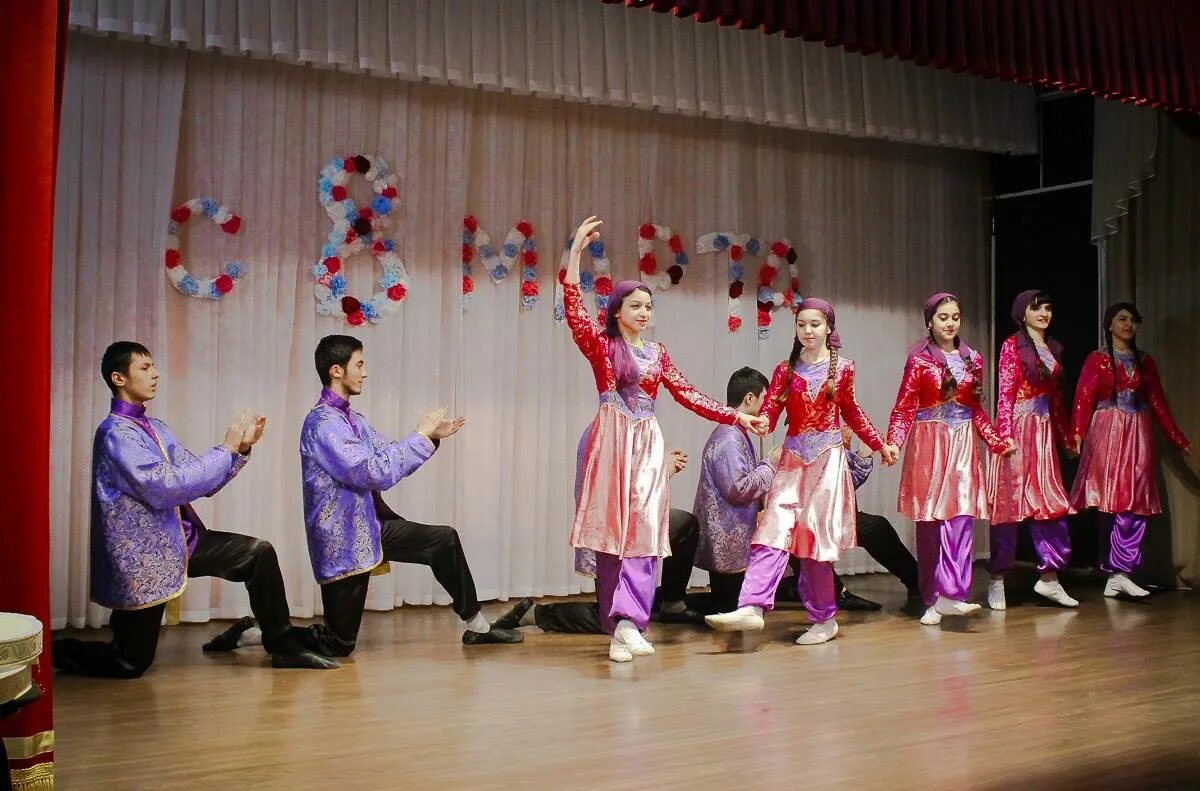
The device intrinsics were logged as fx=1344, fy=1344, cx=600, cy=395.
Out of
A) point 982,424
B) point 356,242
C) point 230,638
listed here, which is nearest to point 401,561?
point 230,638

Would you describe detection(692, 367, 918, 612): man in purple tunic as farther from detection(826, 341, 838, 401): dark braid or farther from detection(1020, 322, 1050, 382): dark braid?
detection(1020, 322, 1050, 382): dark braid

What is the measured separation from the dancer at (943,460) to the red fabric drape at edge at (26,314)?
384cm

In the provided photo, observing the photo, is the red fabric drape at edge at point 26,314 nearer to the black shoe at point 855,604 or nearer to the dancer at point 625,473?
the dancer at point 625,473

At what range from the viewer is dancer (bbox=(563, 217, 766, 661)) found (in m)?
5.16

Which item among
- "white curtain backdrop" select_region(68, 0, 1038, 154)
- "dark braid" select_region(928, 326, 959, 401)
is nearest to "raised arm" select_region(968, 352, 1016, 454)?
"dark braid" select_region(928, 326, 959, 401)

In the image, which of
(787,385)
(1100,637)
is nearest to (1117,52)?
(787,385)

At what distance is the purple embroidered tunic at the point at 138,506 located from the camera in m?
4.81

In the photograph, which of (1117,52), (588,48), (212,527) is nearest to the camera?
(1117,52)

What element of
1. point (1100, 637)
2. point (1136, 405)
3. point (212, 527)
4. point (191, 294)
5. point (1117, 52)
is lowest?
point (1100, 637)

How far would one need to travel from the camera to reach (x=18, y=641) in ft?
8.36

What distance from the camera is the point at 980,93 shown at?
8.05 meters

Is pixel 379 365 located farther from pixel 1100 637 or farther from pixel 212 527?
pixel 1100 637

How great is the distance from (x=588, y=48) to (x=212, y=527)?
9.78 feet

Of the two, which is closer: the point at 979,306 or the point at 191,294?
the point at 191,294
